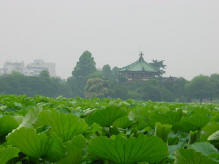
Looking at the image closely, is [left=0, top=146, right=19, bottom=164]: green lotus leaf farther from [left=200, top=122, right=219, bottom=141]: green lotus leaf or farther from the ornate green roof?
the ornate green roof

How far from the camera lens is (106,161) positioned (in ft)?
1.19

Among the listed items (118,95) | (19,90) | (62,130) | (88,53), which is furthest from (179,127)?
(88,53)

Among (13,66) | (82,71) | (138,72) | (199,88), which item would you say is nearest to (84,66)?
(82,71)

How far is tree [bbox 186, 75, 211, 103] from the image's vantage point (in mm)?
33281

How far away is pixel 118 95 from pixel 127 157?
2908cm

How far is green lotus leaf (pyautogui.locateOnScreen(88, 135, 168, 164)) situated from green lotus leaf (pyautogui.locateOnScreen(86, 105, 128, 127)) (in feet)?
0.64

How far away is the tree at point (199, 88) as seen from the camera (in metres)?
33.3

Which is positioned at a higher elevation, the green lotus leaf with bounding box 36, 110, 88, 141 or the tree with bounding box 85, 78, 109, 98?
the tree with bounding box 85, 78, 109, 98

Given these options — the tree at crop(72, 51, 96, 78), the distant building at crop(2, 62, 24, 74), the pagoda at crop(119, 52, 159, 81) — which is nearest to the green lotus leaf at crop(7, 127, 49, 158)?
the pagoda at crop(119, 52, 159, 81)

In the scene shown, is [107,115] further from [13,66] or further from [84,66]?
[13,66]

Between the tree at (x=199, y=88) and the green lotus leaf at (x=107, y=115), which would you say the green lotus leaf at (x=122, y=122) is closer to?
the green lotus leaf at (x=107, y=115)

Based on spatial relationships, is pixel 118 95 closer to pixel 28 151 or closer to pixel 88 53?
pixel 88 53

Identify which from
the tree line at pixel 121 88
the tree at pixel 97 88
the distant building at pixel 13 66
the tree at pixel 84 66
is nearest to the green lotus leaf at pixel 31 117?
the tree line at pixel 121 88

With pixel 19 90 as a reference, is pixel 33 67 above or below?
above
